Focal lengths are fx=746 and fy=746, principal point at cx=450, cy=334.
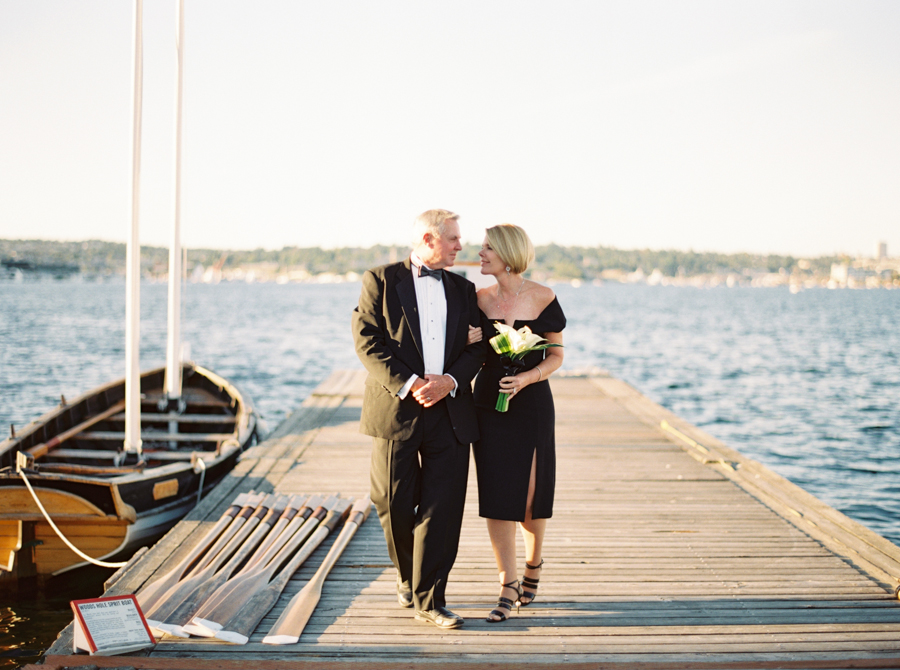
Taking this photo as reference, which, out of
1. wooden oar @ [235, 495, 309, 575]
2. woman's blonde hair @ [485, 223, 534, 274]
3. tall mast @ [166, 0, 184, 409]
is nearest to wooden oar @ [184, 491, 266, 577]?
wooden oar @ [235, 495, 309, 575]

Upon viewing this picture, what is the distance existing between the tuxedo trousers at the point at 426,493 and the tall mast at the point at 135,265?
3092mm

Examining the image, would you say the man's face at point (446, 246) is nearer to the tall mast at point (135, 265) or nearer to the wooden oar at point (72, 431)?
the tall mast at point (135, 265)

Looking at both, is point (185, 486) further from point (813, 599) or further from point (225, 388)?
point (813, 599)

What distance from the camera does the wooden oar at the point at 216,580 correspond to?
10.7 ft

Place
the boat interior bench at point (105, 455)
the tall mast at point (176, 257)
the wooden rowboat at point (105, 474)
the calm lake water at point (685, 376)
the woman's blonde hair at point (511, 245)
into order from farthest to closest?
the calm lake water at point (685, 376), the tall mast at point (176, 257), the boat interior bench at point (105, 455), the wooden rowboat at point (105, 474), the woman's blonde hair at point (511, 245)

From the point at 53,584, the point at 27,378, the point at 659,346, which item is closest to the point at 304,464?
the point at 53,584

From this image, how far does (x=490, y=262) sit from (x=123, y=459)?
418 centimetres

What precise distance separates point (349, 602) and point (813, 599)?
2.28 m

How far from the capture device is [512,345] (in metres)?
3.28

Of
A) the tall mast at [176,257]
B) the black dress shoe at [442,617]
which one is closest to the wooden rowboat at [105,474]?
the tall mast at [176,257]

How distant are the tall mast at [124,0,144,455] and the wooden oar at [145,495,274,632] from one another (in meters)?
1.78

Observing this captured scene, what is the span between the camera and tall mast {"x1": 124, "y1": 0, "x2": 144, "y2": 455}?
5688 millimetres

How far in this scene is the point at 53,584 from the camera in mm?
5250

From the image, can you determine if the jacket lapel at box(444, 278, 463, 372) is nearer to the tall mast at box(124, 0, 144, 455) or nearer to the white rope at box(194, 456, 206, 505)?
the tall mast at box(124, 0, 144, 455)
